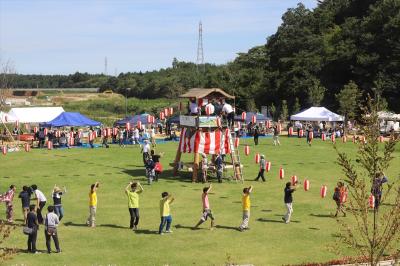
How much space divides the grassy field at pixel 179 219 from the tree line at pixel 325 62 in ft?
101

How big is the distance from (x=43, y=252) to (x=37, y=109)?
128ft

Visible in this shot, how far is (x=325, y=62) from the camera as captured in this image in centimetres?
7281

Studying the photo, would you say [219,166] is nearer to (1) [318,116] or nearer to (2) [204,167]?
(2) [204,167]

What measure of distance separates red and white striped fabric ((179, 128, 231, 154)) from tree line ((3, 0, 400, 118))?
1178 inches

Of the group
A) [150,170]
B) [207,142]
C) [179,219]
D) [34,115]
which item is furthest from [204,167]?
[34,115]

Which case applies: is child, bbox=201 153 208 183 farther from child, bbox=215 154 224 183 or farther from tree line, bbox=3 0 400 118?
tree line, bbox=3 0 400 118

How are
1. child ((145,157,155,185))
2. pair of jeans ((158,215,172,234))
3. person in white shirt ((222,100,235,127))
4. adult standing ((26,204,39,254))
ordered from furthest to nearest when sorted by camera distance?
person in white shirt ((222,100,235,127)), child ((145,157,155,185)), pair of jeans ((158,215,172,234)), adult standing ((26,204,39,254))

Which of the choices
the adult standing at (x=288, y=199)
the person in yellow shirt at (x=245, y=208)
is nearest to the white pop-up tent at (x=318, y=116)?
the adult standing at (x=288, y=199)

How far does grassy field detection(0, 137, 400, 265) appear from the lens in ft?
54.0

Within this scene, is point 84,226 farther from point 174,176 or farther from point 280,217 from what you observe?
point 174,176

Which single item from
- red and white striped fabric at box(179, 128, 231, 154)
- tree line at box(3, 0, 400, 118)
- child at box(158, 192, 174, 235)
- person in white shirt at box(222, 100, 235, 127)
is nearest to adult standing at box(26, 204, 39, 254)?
child at box(158, 192, 174, 235)

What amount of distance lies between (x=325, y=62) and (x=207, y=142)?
155 ft

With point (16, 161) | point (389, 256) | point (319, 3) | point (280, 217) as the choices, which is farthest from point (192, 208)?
point (319, 3)

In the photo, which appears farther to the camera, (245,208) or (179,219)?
(179,219)
